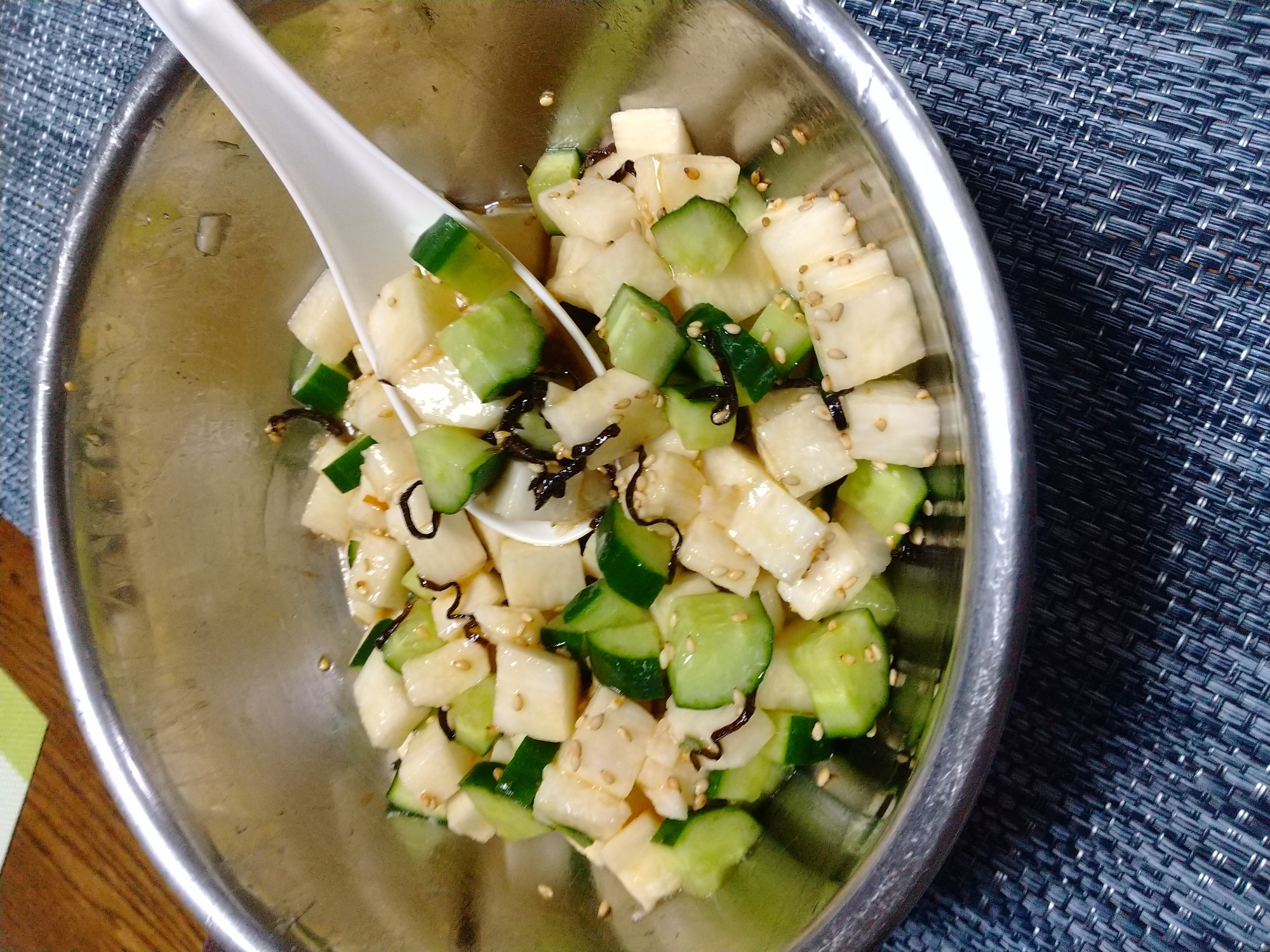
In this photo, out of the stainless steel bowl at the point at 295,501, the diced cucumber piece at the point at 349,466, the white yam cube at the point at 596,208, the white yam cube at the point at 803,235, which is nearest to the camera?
the stainless steel bowl at the point at 295,501

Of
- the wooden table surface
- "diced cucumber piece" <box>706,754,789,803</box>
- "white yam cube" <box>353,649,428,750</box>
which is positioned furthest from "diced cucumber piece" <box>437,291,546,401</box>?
the wooden table surface

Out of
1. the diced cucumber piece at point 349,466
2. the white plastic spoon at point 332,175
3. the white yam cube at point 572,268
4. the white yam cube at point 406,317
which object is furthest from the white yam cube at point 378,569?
the white yam cube at point 572,268

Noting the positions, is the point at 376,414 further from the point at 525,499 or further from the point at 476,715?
the point at 476,715

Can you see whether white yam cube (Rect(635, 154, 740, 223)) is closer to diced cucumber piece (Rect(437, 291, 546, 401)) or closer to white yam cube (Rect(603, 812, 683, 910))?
diced cucumber piece (Rect(437, 291, 546, 401))

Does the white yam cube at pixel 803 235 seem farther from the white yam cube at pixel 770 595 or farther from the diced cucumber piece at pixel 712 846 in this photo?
the diced cucumber piece at pixel 712 846

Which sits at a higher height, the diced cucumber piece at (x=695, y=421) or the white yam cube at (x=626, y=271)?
the white yam cube at (x=626, y=271)

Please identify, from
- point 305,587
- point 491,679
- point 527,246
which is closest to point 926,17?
point 527,246
